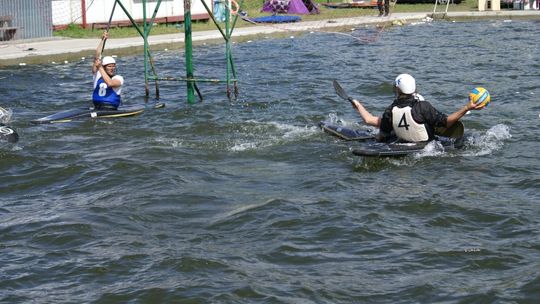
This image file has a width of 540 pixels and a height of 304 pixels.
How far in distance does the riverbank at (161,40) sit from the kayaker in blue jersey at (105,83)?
7416 millimetres

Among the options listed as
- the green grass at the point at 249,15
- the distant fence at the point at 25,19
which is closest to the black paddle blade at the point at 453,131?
the distant fence at the point at 25,19

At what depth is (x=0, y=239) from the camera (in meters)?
9.66

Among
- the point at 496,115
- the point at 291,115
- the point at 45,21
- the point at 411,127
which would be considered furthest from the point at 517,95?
the point at 45,21

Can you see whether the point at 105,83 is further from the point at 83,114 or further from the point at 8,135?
the point at 8,135

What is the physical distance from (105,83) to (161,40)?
11.0 meters

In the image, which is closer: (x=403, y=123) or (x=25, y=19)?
(x=403, y=123)

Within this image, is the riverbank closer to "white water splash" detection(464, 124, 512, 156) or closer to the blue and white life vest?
the blue and white life vest

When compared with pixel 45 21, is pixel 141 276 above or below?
below

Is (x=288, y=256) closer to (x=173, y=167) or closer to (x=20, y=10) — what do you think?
(x=173, y=167)

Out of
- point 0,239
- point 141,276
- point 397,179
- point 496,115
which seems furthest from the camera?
point 496,115

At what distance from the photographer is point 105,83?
1547 centimetres

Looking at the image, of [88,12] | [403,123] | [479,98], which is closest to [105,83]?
[403,123]

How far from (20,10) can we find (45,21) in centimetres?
88

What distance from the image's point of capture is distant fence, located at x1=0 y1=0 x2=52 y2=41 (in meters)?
25.5
